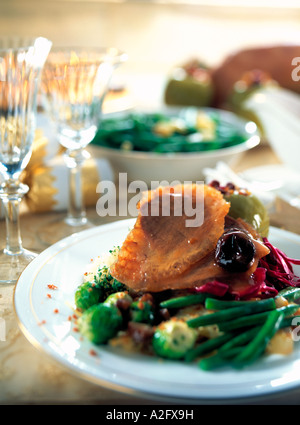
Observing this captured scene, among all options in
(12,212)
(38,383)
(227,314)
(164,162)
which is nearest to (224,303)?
(227,314)

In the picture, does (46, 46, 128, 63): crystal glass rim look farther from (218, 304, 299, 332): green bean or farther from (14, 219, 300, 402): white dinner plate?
(218, 304, 299, 332): green bean

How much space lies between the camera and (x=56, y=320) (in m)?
1.24

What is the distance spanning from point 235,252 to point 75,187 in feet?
3.29

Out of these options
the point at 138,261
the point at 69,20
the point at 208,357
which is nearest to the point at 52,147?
the point at 138,261

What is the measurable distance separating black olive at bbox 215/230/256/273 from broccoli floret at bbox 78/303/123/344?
314 millimetres

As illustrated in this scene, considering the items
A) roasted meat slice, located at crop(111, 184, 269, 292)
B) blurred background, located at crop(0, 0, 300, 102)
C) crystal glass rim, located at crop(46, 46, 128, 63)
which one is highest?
crystal glass rim, located at crop(46, 46, 128, 63)

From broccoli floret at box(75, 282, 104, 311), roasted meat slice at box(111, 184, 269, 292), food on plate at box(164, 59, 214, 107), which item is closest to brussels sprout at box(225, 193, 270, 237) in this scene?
roasted meat slice at box(111, 184, 269, 292)

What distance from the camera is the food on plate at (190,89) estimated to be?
368 centimetres

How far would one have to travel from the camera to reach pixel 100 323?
1.16 meters

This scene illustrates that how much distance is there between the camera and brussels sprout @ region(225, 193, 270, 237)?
1.82 metres

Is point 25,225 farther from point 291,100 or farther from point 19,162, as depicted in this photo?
point 291,100

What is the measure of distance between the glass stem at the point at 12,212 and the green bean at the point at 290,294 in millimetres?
884

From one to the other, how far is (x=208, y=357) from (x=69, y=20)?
849 centimetres

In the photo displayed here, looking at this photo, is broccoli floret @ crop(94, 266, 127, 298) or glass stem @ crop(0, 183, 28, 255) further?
glass stem @ crop(0, 183, 28, 255)
